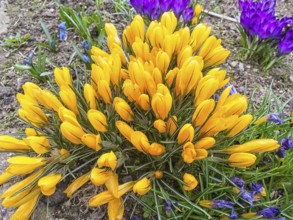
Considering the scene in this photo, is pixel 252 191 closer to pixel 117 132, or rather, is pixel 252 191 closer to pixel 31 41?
pixel 117 132

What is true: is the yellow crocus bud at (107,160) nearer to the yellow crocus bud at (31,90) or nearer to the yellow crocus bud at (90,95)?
the yellow crocus bud at (90,95)

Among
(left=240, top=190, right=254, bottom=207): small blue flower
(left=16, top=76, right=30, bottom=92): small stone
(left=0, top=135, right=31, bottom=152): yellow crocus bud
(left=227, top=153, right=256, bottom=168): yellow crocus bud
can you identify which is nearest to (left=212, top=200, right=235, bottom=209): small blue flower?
(left=240, top=190, right=254, bottom=207): small blue flower

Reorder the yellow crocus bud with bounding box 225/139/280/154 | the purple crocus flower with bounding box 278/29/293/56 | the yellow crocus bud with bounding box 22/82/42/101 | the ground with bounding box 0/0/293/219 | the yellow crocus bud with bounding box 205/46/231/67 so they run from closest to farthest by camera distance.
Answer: the yellow crocus bud with bounding box 225/139/280/154 < the yellow crocus bud with bounding box 22/82/42/101 < the ground with bounding box 0/0/293/219 < the yellow crocus bud with bounding box 205/46/231/67 < the purple crocus flower with bounding box 278/29/293/56

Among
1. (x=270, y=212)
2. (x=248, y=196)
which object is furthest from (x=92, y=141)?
(x=270, y=212)

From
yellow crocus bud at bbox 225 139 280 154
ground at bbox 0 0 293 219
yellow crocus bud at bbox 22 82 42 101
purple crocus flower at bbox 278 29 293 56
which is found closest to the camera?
yellow crocus bud at bbox 225 139 280 154

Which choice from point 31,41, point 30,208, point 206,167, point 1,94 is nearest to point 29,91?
point 30,208

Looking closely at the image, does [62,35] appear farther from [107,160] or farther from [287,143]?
[287,143]

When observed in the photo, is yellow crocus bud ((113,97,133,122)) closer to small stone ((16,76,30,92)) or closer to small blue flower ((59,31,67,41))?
small stone ((16,76,30,92))
